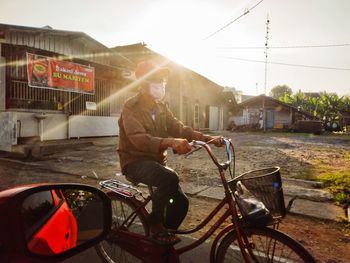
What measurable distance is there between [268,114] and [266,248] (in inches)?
1583

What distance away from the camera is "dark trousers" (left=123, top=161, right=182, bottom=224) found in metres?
2.57

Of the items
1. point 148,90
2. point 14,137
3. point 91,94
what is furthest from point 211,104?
point 148,90

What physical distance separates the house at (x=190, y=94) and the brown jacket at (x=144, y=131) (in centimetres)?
1557

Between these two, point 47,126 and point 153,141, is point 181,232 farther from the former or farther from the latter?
point 47,126

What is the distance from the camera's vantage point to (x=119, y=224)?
117 inches

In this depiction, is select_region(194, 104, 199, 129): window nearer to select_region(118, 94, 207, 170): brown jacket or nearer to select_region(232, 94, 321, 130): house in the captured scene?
select_region(232, 94, 321, 130): house

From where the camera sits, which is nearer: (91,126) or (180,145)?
(180,145)

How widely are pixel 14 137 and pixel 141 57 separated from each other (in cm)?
1191

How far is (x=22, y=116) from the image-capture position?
1209 cm

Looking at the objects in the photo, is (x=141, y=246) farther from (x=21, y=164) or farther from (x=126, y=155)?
(x=21, y=164)

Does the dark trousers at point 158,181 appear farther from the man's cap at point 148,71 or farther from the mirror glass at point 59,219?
the man's cap at point 148,71

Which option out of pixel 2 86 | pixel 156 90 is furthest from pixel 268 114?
pixel 156 90

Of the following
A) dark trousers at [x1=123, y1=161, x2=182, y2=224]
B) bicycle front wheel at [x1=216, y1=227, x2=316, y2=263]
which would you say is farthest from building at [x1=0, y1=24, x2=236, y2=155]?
bicycle front wheel at [x1=216, y1=227, x2=316, y2=263]

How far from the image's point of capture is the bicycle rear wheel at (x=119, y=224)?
9.41 feet
